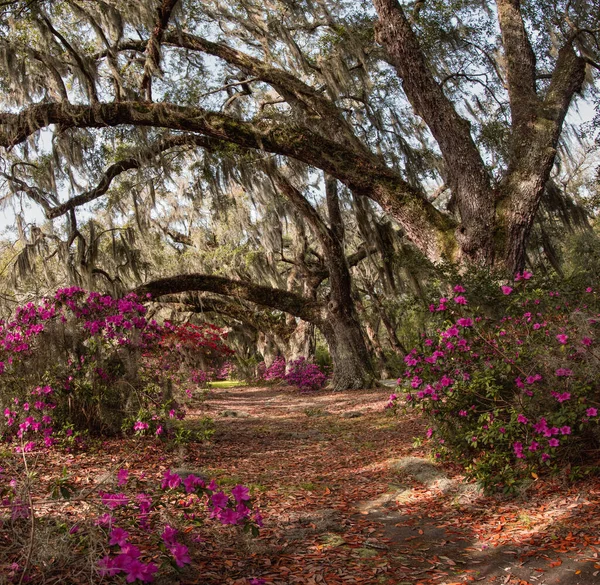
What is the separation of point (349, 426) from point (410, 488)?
314 centimetres

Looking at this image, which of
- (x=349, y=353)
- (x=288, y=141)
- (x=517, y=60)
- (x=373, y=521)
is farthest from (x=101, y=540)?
(x=349, y=353)

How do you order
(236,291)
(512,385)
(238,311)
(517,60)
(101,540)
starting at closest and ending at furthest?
(101,540)
(512,385)
(517,60)
(236,291)
(238,311)

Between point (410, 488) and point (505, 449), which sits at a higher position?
point (505, 449)

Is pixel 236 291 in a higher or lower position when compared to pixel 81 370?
higher

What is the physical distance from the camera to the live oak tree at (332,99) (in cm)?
623

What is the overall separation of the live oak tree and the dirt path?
2.92 meters

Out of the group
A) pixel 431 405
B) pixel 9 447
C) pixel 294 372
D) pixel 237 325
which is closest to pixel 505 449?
pixel 431 405

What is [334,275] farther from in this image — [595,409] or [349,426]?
[595,409]

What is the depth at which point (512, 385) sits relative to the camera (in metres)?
3.92

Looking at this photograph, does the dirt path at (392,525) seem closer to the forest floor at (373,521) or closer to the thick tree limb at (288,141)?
the forest floor at (373,521)

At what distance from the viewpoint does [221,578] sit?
7.95 ft

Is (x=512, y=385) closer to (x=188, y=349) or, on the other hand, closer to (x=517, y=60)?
(x=517, y=60)

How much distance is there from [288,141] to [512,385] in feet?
13.9

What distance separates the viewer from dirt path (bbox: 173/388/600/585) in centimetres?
258
